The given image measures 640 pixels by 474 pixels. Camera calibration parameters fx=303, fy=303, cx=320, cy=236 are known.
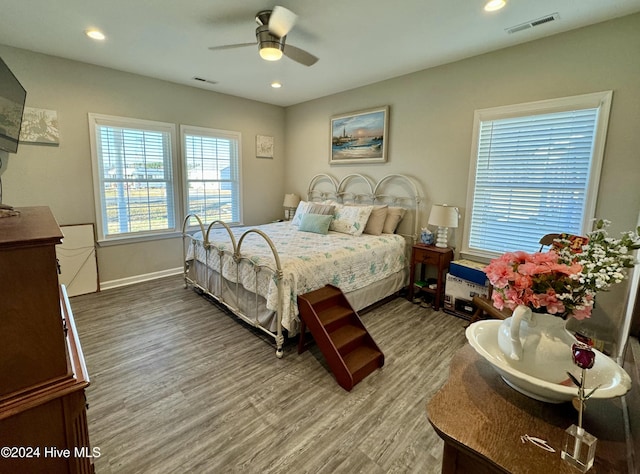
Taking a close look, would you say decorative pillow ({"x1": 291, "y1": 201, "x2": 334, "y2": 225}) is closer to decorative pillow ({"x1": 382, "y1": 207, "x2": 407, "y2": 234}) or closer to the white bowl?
decorative pillow ({"x1": 382, "y1": 207, "x2": 407, "y2": 234})

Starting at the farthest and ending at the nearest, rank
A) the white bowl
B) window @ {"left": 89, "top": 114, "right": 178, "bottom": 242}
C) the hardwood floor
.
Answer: window @ {"left": 89, "top": 114, "right": 178, "bottom": 242}
the hardwood floor
the white bowl

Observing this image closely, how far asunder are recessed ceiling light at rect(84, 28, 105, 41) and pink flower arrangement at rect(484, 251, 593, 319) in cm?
385

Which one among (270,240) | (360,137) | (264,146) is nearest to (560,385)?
(270,240)

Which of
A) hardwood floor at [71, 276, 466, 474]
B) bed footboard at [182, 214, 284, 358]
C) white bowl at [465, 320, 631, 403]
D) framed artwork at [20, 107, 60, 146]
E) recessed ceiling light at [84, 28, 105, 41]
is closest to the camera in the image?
white bowl at [465, 320, 631, 403]

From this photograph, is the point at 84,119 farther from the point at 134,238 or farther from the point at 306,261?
the point at 306,261

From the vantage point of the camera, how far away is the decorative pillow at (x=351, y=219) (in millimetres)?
3967

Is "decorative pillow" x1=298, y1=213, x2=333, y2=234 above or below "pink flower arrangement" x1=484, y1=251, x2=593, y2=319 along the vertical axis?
below

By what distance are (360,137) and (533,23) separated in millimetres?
2274

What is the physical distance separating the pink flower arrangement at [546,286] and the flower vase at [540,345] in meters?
0.04

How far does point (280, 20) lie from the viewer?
2.30 metres

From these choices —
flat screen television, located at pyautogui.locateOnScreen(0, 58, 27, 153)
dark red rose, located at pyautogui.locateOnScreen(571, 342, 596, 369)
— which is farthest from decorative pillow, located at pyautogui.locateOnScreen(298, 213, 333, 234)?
dark red rose, located at pyautogui.locateOnScreen(571, 342, 596, 369)

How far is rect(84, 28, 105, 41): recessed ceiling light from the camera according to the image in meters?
2.84

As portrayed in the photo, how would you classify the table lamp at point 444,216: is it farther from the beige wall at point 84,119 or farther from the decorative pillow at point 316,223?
the beige wall at point 84,119

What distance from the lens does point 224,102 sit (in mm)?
4891
